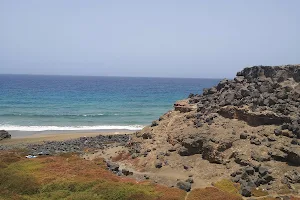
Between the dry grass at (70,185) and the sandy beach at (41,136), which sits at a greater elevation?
the dry grass at (70,185)

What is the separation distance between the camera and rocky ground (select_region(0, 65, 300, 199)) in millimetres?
30453

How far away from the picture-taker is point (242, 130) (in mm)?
35812

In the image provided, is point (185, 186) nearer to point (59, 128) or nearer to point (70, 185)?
point (70, 185)

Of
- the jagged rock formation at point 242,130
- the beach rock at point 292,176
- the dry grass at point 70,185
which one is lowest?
the dry grass at point 70,185

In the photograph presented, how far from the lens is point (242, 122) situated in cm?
3709

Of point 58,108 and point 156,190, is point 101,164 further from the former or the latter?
point 58,108

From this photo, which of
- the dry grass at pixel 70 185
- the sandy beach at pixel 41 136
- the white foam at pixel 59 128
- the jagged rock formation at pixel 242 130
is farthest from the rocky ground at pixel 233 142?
the white foam at pixel 59 128

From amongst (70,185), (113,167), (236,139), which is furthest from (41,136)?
(236,139)

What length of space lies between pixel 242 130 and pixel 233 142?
6.75 feet

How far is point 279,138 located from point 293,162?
3.12 metres

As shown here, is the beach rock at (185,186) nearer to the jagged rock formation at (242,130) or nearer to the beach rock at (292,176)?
the jagged rock formation at (242,130)

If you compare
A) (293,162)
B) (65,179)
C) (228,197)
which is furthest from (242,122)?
(65,179)

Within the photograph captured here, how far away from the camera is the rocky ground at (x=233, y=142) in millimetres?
30453

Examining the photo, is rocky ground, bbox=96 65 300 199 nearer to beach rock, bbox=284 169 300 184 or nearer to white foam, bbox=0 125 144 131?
beach rock, bbox=284 169 300 184
